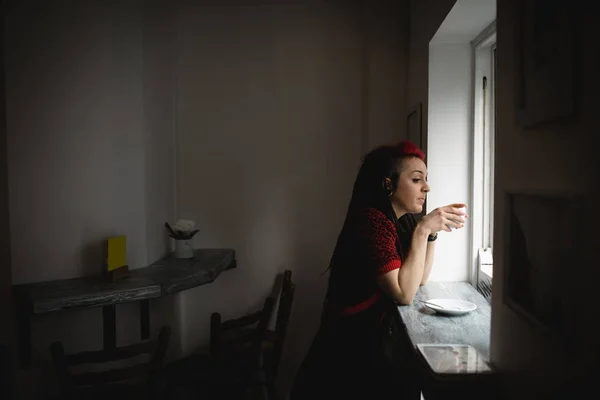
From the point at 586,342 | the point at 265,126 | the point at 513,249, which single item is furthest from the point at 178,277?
the point at 586,342

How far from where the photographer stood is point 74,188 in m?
2.06

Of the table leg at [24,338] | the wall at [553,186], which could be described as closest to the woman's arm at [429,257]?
the wall at [553,186]

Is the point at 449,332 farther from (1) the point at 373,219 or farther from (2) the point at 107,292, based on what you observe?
(2) the point at 107,292

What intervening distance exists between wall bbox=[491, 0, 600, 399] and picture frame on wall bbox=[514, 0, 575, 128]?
2 centimetres

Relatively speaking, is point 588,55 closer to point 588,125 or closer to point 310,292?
point 588,125

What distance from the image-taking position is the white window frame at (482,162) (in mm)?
1915

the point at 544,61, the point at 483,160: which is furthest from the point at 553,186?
the point at 483,160

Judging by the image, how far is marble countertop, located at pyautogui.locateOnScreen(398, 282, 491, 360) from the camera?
1297 millimetres

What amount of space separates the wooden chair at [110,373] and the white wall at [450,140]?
126cm

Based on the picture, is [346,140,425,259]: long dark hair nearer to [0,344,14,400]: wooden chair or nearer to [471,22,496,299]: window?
[471,22,496,299]: window

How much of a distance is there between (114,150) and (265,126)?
2.88ft

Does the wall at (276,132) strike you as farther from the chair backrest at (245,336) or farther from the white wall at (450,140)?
the white wall at (450,140)

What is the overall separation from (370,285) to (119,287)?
3.56 ft

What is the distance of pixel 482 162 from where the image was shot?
1.97 m
